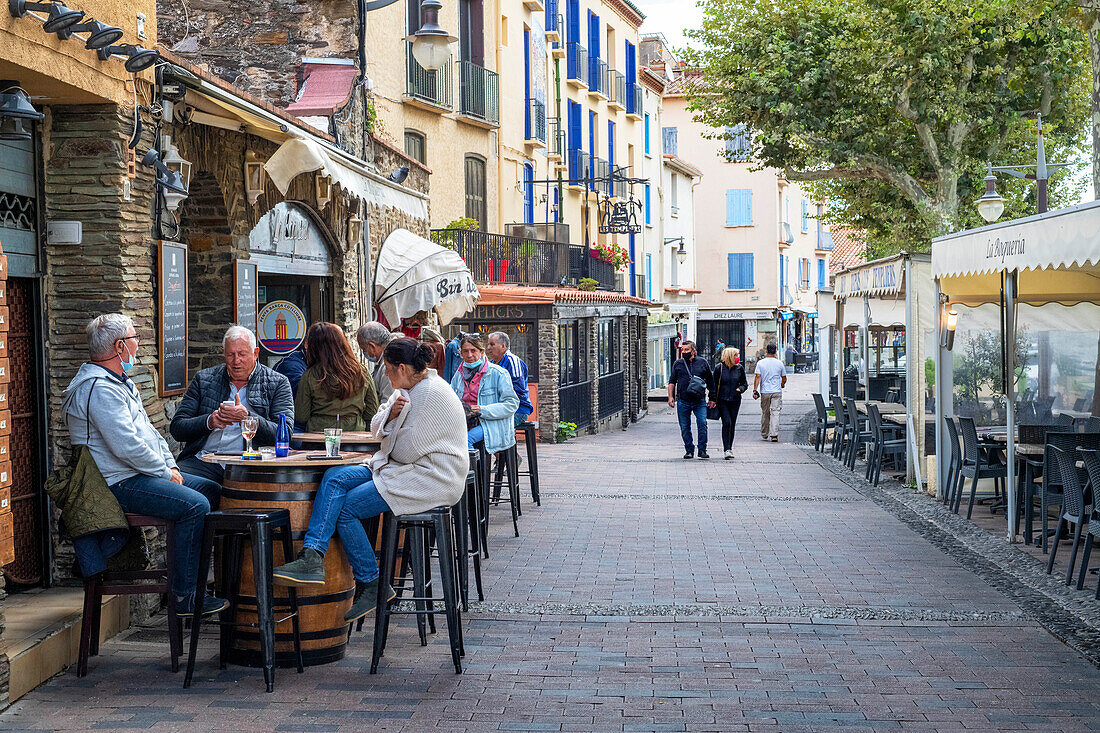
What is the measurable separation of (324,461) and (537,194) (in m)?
23.0

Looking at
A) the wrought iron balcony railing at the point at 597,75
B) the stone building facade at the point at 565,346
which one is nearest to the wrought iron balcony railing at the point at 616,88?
the wrought iron balcony railing at the point at 597,75

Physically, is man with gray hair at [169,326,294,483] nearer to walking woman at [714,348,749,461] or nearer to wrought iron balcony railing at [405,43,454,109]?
walking woman at [714,348,749,461]

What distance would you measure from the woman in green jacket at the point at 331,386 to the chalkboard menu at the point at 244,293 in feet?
5.69

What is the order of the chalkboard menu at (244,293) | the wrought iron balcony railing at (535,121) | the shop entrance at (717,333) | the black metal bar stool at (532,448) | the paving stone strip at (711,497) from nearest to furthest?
the chalkboard menu at (244,293), the black metal bar stool at (532,448), the paving stone strip at (711,497), the wrought iron balcony railing at (535,121), the shop entrance at (717,333)

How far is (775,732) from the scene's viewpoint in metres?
5.26

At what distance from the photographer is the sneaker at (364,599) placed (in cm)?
627

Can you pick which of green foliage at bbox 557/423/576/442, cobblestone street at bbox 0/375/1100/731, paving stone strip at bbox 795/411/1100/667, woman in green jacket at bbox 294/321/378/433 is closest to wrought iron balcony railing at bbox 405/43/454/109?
green foliage at bbox 557/423/576/442

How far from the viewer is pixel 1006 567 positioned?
924cm

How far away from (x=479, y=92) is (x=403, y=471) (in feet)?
60.7

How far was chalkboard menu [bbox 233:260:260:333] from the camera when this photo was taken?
957 centimetres

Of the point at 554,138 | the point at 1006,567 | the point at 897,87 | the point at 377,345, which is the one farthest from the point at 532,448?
the point at 554,138

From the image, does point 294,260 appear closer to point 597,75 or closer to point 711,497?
point 711,497

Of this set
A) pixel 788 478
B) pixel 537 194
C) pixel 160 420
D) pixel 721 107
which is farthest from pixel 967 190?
pixel 160 420

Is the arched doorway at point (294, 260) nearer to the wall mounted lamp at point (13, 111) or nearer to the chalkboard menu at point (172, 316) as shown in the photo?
the chalkboard menu at point (172, 316)
